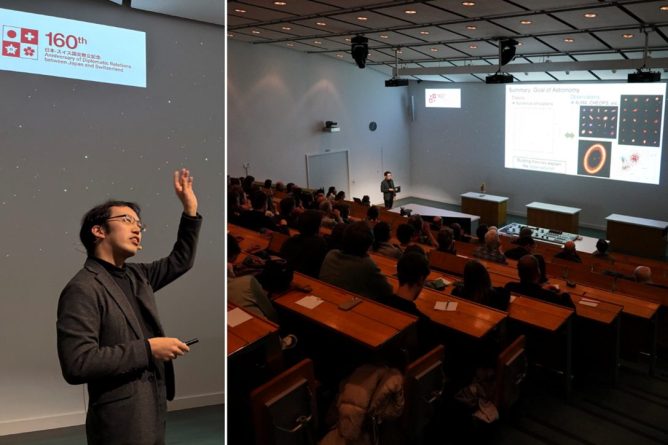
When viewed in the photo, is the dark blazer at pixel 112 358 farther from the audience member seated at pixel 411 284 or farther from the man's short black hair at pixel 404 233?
the man's short black hair at pixel 404 233

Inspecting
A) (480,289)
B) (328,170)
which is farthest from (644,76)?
(328,170)

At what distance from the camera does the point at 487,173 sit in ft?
40.4

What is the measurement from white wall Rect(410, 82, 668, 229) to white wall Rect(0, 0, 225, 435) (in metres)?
9.49

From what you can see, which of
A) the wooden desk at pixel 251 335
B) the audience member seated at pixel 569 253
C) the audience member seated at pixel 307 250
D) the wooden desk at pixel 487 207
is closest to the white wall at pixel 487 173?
the wooden desk at pixel 487 207

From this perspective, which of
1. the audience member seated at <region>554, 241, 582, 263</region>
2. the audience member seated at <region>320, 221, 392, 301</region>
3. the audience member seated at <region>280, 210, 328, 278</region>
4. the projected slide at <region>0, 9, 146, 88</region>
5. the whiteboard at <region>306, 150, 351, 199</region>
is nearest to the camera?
the projected slide at <region>0, 9, 146, 88</region>

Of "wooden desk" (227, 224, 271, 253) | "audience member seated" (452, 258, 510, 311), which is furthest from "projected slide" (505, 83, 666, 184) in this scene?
"audience member seated" (452, 258, 510, 311)

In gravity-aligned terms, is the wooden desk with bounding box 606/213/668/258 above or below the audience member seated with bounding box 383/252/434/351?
below

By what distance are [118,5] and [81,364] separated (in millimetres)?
2027

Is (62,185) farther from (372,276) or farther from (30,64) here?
(372,276)

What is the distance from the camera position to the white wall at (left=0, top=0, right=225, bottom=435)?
8.07ft

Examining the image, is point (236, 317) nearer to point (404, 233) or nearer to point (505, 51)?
point (404, 233)

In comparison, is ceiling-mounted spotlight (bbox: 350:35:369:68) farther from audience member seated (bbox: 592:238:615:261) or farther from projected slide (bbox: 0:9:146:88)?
projected slide (bbox: 0:9:146:88)

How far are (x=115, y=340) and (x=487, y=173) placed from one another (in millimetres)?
11804

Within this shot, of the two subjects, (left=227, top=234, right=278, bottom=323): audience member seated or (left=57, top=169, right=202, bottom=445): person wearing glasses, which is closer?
(left=57, top=169, right=202, bottom=445): person wearing glasses
